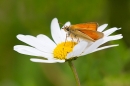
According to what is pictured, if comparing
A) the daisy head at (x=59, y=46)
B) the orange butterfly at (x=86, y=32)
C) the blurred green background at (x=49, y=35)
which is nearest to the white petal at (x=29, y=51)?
the daisy head at (x=59, y=46)

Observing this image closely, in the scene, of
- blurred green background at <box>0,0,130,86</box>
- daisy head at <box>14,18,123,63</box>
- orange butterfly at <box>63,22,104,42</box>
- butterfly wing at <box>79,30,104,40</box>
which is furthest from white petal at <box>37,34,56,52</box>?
blurred green background at <box>0,0,130,86</box>

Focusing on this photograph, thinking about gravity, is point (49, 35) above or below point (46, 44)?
above

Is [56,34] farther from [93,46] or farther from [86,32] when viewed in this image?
[93,46]

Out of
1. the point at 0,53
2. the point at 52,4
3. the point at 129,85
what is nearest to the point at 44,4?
the point at 52,4

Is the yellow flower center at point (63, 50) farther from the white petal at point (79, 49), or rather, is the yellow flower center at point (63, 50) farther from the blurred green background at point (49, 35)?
the blurred green background at point (49, 35)

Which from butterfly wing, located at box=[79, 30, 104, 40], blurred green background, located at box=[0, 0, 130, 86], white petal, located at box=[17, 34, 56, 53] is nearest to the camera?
butterfly wing, located at box=[79, 30, 104, 40]

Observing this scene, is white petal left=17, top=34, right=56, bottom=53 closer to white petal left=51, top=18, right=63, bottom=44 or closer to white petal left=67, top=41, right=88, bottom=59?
white petal left=51, top=18, right=63, bottom=44

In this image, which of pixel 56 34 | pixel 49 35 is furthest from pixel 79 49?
pixel 49 35

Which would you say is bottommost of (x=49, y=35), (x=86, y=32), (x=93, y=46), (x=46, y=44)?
(x=93, y=46)
